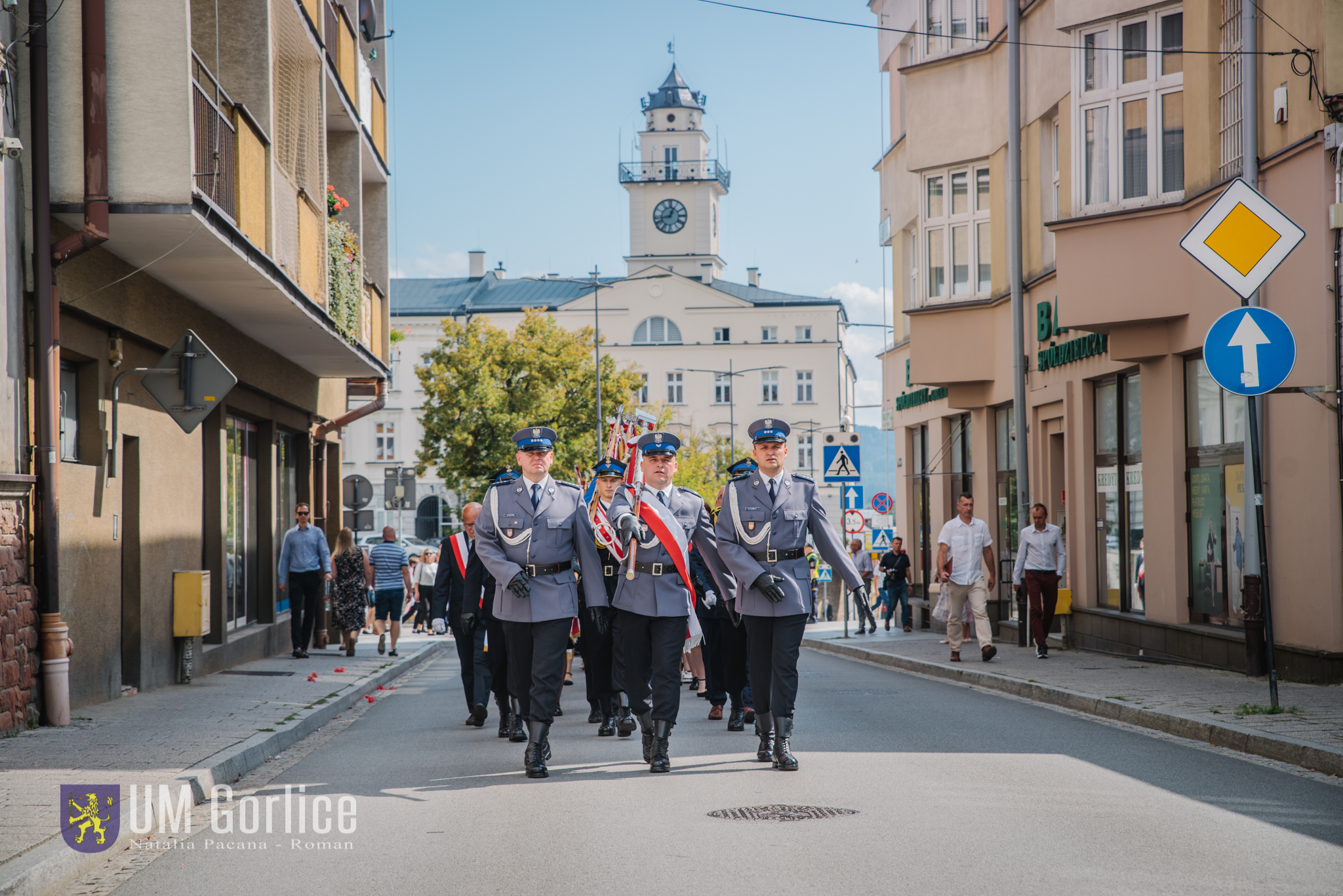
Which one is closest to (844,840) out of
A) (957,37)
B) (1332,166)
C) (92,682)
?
(92,682)

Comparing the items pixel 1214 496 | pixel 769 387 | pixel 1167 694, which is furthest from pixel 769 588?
pixel 769 387

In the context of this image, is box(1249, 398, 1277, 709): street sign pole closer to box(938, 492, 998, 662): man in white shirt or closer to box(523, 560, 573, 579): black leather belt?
box(523, 560, 573, 579): black leather belt

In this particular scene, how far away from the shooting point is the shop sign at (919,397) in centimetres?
2565

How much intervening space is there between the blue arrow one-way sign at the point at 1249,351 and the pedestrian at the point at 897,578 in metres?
17.2

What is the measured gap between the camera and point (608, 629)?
10469mm

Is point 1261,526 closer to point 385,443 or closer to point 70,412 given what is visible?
point 70,412

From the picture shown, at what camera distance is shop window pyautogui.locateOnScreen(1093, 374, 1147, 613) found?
56.9 feet

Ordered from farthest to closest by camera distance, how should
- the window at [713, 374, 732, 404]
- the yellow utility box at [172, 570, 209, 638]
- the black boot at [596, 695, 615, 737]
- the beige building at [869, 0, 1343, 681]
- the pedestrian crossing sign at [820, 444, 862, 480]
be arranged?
1. the window at [713, 374, 732, 404]
2. the pedestrian crossing sign at [820, 444, 862, 480]
3. the yellow utility box at [172, 570, 209, 638]
4. the beige building at [869, 0, 1343, 681]
5. the black boot at [596, 695, 615, 737]

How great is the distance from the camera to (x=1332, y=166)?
12.7m

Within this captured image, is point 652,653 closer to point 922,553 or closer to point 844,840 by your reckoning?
point 844,840

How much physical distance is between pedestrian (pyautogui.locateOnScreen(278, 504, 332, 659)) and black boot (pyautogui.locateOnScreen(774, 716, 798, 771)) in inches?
430

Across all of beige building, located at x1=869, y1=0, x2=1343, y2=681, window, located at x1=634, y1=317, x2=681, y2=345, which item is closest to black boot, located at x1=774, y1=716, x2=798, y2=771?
beige building, located at x1=869, y1=0, x2=1343, y2=681

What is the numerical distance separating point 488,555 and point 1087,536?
11743 millimetres

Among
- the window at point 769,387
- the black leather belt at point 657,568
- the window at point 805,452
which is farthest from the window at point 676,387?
the black leather belt at point 657,568
